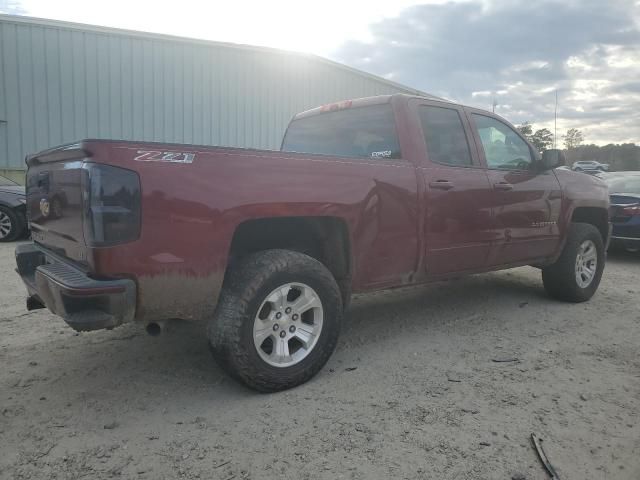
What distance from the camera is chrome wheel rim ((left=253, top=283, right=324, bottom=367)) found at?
115 inches

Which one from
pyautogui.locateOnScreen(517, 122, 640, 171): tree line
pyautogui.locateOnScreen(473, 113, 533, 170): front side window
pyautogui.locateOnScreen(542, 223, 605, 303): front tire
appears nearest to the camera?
pyautogui.locateOnScreen(473, 113, 533, 170): front side window

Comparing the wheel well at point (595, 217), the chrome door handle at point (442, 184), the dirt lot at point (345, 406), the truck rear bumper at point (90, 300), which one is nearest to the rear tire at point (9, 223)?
the dirt lot at point (345, 406)

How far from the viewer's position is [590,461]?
236cm

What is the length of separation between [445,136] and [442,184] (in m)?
0.53

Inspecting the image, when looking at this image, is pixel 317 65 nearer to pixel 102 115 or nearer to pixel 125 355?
pixel 102 115

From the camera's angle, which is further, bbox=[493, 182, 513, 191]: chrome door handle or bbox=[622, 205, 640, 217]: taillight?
bbox=[622, 205, 640, 217]: taillight

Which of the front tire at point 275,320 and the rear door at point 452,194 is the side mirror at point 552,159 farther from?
the front tire at point 275,320

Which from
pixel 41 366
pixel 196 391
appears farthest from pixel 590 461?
pixel 41 366

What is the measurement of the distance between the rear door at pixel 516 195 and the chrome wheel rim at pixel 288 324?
2009 mm

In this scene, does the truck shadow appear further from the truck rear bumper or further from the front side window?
the front side window

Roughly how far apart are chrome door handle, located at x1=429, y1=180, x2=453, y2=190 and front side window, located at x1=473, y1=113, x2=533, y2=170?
730mm

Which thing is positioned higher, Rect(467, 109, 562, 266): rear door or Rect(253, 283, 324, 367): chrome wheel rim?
Rect(467, 109, 562, 266): rear door

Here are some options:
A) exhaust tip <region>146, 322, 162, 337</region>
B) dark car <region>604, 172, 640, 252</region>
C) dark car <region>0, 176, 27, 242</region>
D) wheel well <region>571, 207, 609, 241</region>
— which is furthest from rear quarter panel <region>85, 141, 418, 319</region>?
dark car <region>0, 176, 27, 242</region>

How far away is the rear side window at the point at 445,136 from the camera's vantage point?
3.95 m
